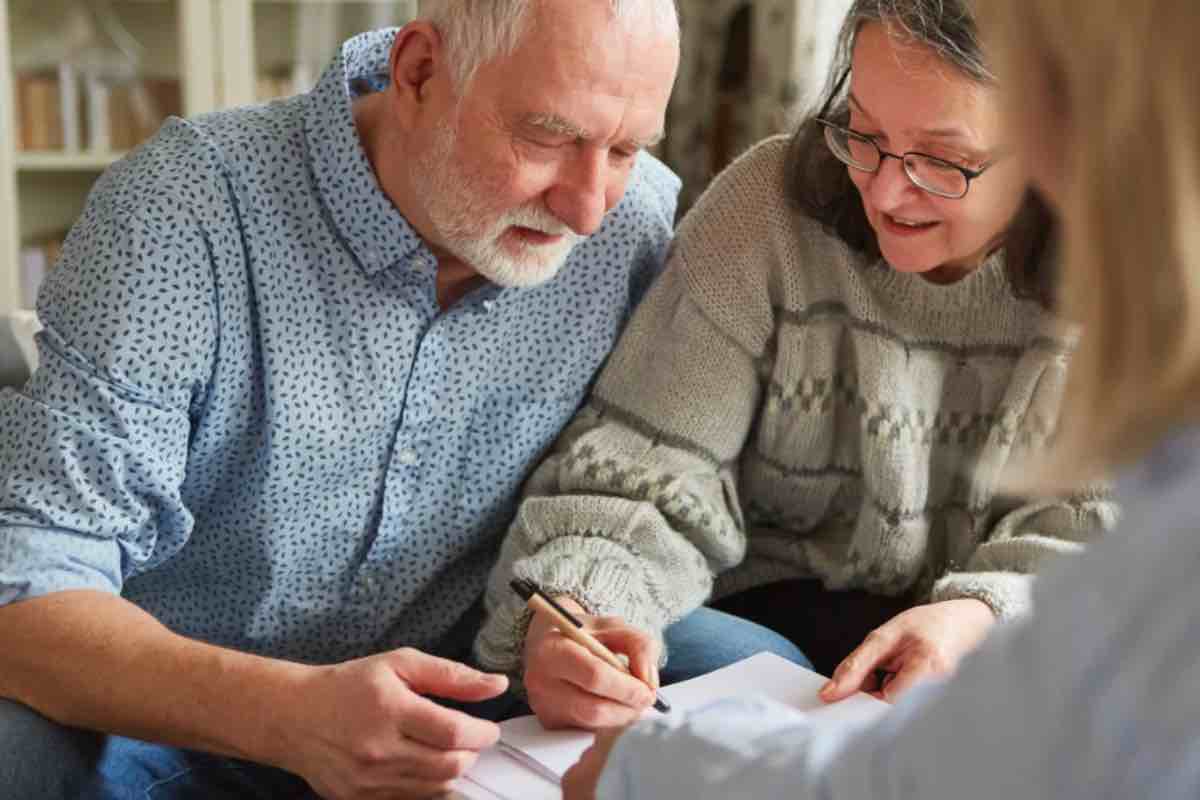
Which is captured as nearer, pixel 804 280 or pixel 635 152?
pixel 635 152

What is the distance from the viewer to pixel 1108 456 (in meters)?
0.72

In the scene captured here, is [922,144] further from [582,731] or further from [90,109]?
[90,109]

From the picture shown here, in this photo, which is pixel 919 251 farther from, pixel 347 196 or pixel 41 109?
pixel 41 109

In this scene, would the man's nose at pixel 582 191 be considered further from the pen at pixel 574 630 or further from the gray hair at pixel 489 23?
the pen at pixel 574 630

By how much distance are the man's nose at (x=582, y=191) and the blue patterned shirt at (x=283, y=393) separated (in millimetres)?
148

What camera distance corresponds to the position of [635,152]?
1.55m

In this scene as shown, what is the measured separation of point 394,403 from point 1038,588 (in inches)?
37.3

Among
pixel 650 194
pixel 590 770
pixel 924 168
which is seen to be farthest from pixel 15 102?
pixel 590 770

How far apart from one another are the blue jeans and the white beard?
43 cm

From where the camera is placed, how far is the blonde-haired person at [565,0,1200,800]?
2.16 feet

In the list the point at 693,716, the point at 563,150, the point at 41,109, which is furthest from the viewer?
the point at 41,109

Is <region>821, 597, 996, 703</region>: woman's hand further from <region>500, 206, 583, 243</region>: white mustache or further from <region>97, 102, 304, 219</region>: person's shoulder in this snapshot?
<region>97, 102, 304, 219</region>: person's shoulder

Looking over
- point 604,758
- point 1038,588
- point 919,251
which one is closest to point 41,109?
point 919,251

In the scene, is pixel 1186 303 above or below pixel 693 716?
above
